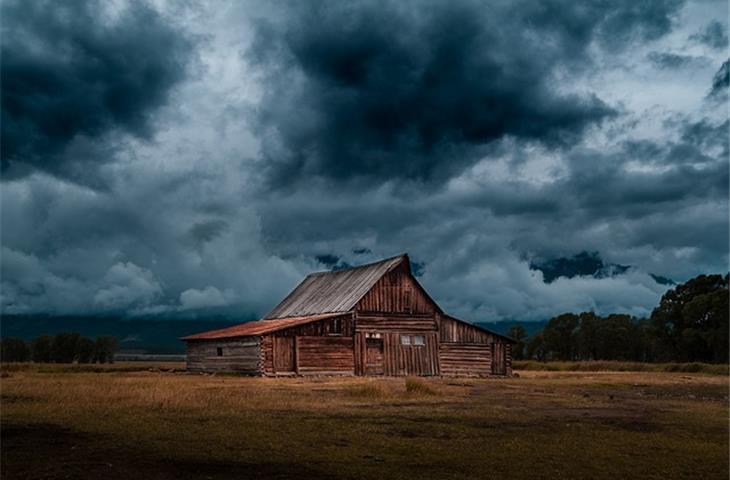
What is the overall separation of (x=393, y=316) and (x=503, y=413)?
89.3 ft

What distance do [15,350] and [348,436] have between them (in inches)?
3450

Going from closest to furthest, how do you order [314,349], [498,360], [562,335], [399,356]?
[314,349] < [399,356] < [498,360] < [562,335]

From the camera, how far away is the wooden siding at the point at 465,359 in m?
48.0

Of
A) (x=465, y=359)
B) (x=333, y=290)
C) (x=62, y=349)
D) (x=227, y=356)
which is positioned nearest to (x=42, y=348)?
(x=62, y=349)

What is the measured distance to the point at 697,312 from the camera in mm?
85875

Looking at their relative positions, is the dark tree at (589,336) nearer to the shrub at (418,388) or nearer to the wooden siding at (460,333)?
the wooden siding at (460,333)

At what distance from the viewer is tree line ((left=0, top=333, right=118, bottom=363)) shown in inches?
3460

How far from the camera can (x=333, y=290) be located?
53000 mm

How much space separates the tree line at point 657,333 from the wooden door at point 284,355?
190 feet

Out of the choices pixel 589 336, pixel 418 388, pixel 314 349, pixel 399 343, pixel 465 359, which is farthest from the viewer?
pixel 589 336

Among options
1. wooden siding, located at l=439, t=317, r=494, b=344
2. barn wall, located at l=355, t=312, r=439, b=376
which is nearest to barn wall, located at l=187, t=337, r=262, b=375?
barn wall, located at l=355, t=312, r=439, b=376

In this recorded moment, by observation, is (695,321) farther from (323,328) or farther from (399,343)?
(323,328)

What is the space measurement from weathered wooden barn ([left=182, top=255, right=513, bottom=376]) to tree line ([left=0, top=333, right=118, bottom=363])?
42.0 meters

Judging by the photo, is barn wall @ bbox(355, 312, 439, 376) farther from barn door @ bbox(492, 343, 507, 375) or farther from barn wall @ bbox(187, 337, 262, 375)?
barn wall @ bbox(187, 337, 262, 375)
